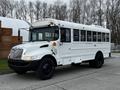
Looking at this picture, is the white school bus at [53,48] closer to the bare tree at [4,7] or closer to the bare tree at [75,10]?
the bare tree at [75,10]

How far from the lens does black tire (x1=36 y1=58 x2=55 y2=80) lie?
30.7ft

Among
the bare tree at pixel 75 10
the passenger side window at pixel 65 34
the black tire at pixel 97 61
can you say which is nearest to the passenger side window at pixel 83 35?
the passenger side window at pixel 65 34

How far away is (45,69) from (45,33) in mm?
1885

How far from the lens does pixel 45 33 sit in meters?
10.5

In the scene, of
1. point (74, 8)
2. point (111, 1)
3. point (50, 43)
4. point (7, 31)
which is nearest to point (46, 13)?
point (74, 8)

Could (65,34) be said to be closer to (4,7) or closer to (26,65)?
(26,65)

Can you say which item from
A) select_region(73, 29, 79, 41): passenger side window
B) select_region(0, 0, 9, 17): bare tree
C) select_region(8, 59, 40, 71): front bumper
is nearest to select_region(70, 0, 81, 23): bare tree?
select_region(0, 0, 9, 17): bare tree

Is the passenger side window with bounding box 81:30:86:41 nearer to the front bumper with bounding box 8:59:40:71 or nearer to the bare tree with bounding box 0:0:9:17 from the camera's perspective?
the front bumper with bounding box 8:59:40:71

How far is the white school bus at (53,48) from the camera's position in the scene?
925 cm

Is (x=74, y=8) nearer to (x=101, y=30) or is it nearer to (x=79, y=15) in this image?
(x=79, y=15)

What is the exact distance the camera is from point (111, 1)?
167ft

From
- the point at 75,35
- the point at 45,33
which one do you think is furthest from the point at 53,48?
the point at 75,35

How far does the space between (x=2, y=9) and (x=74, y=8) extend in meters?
17.6

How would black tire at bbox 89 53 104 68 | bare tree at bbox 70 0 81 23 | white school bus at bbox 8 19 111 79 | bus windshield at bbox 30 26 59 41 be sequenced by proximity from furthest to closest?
bare tree at bbox 70 0 81 23, black tire at bbox 89 53 104 68, bus windshield at bbox 30 26 59 41, white school bus at bbox 8 19 111 79
